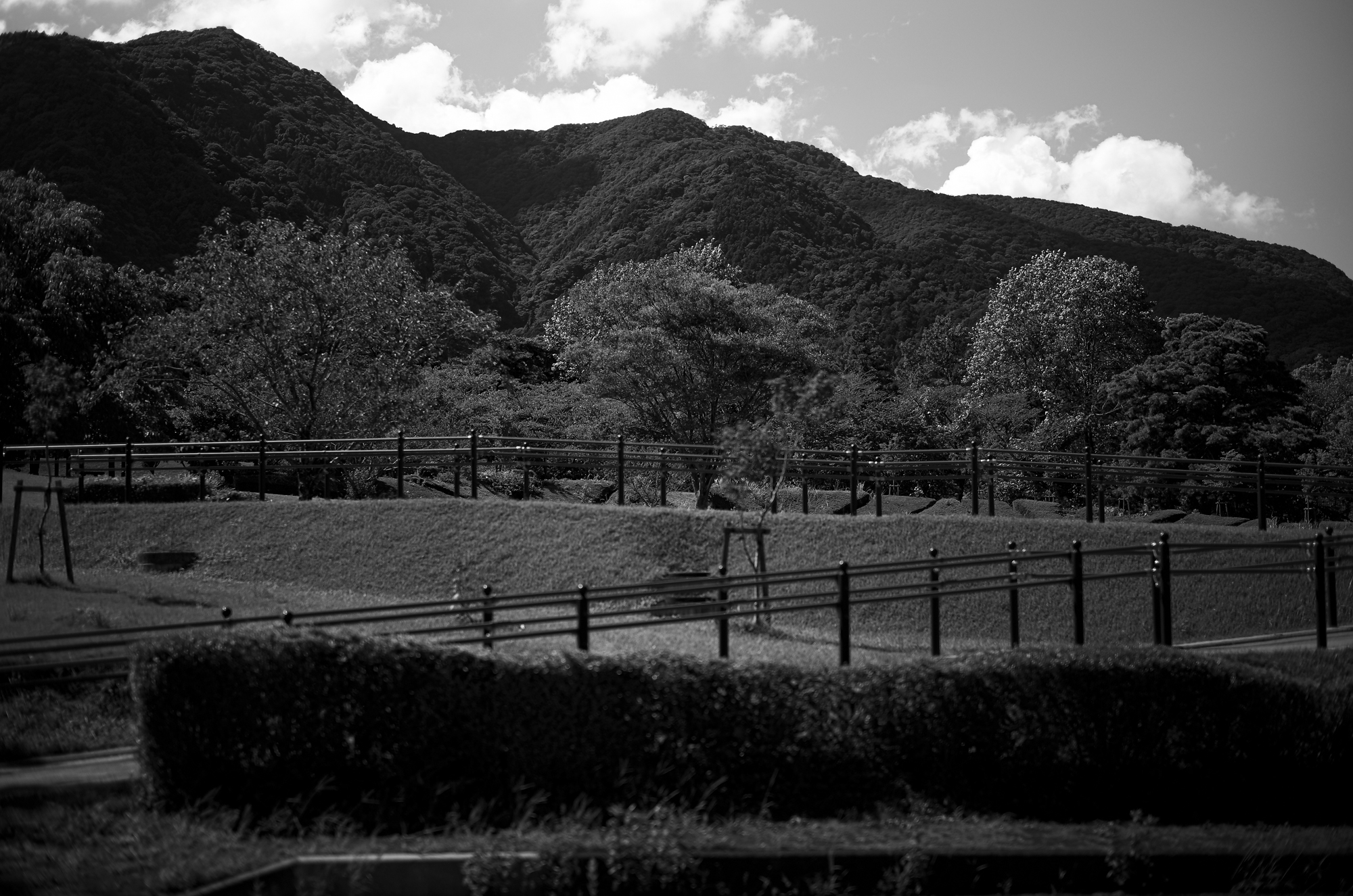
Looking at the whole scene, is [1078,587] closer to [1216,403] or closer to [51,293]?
[1216,403]

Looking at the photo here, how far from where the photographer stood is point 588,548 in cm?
1839

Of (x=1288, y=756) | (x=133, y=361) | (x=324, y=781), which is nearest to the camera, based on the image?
(x=324, y=781)

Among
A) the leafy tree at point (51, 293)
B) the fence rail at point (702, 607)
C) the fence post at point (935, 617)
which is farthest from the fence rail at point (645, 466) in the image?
the leafy tree at point (51, 293)

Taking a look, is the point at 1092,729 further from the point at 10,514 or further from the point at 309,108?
the point at 309,108

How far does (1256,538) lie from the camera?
55.3ft

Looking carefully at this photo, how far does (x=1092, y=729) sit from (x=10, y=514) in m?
18.8

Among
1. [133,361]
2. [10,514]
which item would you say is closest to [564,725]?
[10,514]

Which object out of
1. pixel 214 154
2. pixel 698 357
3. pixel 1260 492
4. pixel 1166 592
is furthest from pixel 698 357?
pixel 214 154

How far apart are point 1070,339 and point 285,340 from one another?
3400cm

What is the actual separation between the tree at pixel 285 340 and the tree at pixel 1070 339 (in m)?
28.0

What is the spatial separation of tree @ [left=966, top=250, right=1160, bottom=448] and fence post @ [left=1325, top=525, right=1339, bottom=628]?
33150 millimetres

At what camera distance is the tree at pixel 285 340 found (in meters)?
27.3

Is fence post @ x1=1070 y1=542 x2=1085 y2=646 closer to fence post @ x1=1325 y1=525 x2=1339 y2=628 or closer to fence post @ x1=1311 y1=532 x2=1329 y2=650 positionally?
fence post @ x1=1311 y1=532 x2=1329 y2=650

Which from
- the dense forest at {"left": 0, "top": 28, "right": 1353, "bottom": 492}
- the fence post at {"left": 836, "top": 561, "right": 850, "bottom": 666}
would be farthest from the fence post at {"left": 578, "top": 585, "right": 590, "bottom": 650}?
the dense forest at {"left": 0, "top": 28, "right": 1353, "bottom": 492}
